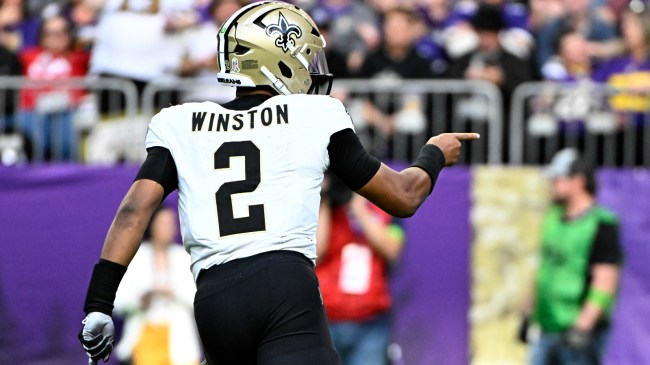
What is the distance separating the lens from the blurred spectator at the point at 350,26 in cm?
1108

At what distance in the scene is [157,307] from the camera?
33.2ft

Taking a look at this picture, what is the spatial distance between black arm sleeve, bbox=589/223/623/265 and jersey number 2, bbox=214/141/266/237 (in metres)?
5.56

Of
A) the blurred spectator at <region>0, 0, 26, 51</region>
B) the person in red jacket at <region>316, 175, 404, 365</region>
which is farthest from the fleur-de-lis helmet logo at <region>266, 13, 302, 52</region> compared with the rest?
the blurred spectator at <region>0, 0, 26, 51</region>

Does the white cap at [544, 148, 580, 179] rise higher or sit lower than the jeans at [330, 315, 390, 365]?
higher

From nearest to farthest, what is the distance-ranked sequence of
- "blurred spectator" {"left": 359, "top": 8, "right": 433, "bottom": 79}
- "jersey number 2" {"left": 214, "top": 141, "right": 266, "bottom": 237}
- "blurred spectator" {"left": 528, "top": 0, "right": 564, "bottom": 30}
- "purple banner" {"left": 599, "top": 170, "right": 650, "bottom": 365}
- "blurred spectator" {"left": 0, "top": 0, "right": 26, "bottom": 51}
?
"jersey number 2" {"left": 214, "top": 141, "right": 266, "bottom": 237}, "purple banner" {"left": 599, "top": 170, "right": 650, "bottom": 365}, "blurred spectator" {"left": 359, "top": 8, "right": 433, "bottom": 79}, "blurred spectator" {"left": 528, "top": 0, "right": 564, "bottom": 30}, "blurred spectator" {"left": 0, "top": 0, "right": 26, "bottom": 51}

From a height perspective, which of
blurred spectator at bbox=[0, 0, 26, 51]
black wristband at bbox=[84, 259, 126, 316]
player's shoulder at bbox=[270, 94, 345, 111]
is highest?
blurred spectator at bbox=[0, 0, 26, 51]

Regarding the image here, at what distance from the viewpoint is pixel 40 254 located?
10406 millimetres

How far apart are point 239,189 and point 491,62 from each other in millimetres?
6280

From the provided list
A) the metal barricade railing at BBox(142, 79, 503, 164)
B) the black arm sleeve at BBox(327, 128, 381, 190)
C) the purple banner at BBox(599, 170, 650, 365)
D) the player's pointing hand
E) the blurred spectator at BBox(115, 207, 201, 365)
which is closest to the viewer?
the black arm sleeve at BBox(327, 128, 381, 190)

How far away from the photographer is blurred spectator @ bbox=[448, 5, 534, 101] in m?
10.4

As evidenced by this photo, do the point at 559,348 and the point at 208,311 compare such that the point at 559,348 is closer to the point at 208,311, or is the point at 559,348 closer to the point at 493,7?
the point at 493,7

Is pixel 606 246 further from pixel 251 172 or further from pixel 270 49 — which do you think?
pixel 251 172

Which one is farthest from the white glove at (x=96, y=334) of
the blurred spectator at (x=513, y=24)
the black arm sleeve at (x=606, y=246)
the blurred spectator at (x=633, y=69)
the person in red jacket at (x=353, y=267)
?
the blurred spectator at (x=513, y=24)

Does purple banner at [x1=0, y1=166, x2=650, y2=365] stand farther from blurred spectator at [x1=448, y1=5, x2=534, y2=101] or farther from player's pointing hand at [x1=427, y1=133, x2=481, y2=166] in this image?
player's pointing hand at [x1=427, y1=133, x2=481, y2=166]
